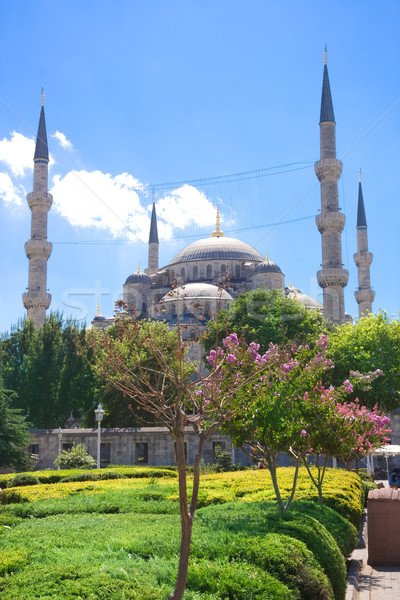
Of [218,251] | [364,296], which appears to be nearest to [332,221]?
[364,296]

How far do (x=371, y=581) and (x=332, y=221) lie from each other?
107 ft

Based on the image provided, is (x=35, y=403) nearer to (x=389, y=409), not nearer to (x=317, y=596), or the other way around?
(x=389, y=409)

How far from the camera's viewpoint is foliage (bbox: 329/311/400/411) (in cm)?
2598

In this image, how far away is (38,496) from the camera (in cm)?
1142

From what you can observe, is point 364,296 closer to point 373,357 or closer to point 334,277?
point 334,277

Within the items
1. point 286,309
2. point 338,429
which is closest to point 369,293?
point 286,309

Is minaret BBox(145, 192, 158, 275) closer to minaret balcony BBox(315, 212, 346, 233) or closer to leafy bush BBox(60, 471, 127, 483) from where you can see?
minaret balcony BBox(315, 212, 346, 233)

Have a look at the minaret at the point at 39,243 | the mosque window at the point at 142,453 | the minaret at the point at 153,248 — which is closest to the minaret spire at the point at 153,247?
the minaret at the point at 153,248

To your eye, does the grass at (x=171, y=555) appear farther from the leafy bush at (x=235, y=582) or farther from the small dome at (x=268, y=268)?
the small dome at (x=268, y=268)

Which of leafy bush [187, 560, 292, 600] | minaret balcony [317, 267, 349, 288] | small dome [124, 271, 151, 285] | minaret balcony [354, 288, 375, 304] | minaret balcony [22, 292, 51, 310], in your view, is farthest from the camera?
small dome [124, 271, 151, 285]

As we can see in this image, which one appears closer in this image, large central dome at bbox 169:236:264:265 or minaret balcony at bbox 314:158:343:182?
minaret balcony at bbox 314:158:343:182

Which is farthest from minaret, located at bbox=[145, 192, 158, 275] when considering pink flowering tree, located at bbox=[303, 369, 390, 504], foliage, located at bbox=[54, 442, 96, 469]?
pink flowering tree, located at bbox=[303, 369, 390, 504]

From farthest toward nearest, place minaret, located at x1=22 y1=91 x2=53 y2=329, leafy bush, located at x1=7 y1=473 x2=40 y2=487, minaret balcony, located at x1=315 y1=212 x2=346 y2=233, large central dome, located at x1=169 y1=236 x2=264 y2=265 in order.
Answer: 1. large central dome, located at x1=169 y1=236 x2=264 y2=265
2. minaret, located at x1=22 y1=91 x2=53 y2=329
3. minaret balcony, located at x1=315 y1=212 x2=346 y2=233
4. leafy bush, located at x1=7 y1=473 x2=40 y2=487

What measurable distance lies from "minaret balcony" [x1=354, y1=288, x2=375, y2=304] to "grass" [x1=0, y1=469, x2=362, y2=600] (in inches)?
1732
